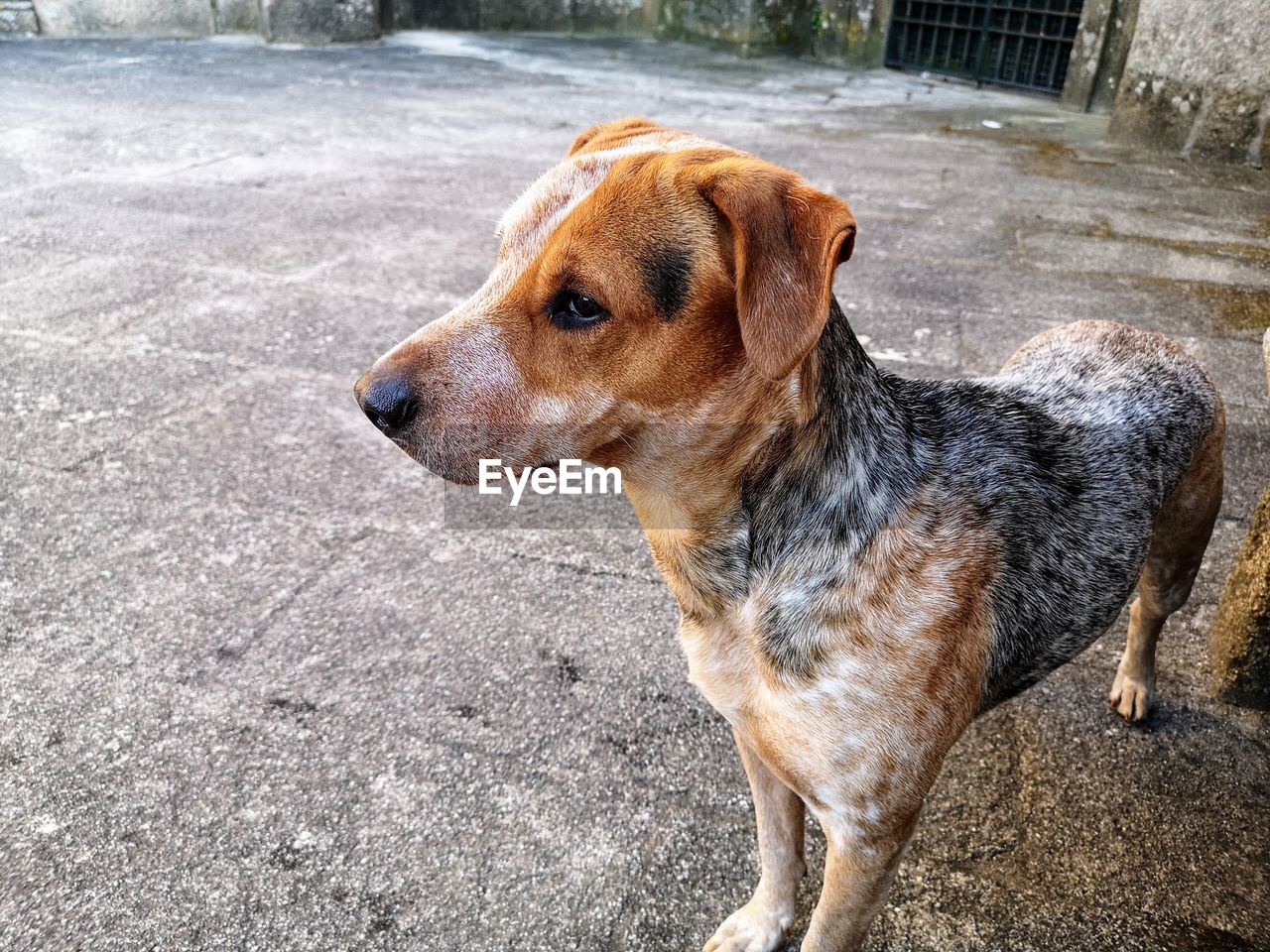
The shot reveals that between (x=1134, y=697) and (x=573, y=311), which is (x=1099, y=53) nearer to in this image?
(x=1134, y=697)

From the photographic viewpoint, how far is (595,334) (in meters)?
1.99

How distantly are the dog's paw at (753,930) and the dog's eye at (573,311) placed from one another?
1.50 m

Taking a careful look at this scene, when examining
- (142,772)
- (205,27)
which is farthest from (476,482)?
(205,27)

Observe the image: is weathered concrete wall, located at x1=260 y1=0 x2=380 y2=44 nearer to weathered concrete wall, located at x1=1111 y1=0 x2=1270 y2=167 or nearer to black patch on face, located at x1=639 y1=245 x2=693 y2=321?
weathered concrete wall, located at x1=1111 y1=0 x2=1270 y2=167

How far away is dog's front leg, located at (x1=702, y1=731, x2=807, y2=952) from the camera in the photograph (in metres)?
2.39

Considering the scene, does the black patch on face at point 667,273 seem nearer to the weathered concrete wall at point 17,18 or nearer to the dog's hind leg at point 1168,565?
the dog's hind leg at point 1168,565

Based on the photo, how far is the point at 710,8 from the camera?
15.3 meters

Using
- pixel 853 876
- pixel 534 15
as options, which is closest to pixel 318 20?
pixel 534 15

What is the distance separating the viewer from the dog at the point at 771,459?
196 cm

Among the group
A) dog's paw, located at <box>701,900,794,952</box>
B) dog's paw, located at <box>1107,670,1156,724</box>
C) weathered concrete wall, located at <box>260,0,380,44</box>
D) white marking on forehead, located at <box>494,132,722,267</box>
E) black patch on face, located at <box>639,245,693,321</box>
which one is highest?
white marking on forehead, located at <box>494,132,722,267</box>

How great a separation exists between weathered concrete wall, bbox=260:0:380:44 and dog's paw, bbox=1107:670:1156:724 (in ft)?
46.6

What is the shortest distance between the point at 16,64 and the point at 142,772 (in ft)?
40.1

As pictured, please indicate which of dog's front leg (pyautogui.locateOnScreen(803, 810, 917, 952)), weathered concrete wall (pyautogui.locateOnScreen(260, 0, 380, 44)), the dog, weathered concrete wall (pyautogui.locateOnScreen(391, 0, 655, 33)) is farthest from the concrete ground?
weathered concrete wall (pyautogui.locateOnScreen(391, 0, 655, 33))

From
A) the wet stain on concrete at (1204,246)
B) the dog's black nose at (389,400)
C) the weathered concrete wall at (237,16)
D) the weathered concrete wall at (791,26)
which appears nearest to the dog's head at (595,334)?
the dog's black nose at (389,400)
